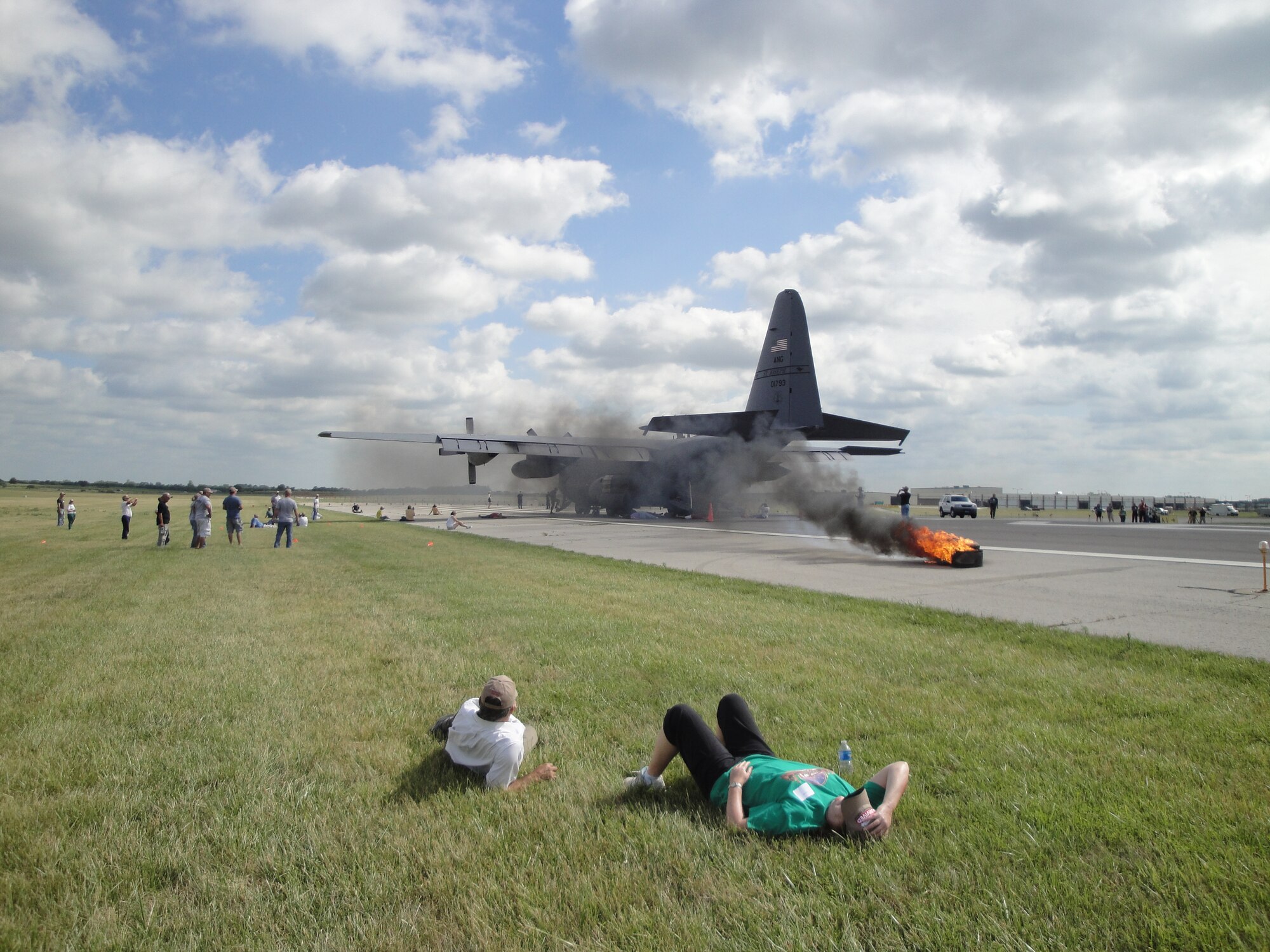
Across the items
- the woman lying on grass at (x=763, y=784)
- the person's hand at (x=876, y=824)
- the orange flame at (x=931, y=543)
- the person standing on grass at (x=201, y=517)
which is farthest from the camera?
the person standing on grass at (x=201, y=517)

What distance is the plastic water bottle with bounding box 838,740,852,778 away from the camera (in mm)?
4324

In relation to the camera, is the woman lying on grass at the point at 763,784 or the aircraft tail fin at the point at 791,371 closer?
the woman lying on grass at the point at 763,784

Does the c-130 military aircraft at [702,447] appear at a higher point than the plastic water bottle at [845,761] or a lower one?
higher

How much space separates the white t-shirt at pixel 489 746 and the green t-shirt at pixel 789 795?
1.25m

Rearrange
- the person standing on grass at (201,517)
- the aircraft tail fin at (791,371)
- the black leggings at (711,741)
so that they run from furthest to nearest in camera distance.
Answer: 1. the aircraft tail fin at (791,371)
2. the person standing on grass at (201,517)
3. the black leggings at (711,741)

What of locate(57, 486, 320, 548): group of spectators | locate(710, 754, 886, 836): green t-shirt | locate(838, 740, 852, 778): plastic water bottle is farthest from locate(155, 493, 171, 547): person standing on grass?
locate(710, 754, 886, 836): green t-shirt

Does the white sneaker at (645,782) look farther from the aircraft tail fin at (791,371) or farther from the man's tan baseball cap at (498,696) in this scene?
the aircraft tail fin at (791,371)

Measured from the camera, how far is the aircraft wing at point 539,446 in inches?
1668

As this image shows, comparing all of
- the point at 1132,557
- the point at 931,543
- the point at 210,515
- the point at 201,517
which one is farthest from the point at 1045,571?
the point at 201,517

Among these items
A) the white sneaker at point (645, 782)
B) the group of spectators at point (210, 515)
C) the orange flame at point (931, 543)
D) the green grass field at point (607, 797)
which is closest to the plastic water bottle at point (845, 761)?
the green grass field at point (607, 797)

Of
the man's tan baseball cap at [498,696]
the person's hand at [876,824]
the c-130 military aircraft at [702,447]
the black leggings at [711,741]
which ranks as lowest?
the person's hand at [876,824]

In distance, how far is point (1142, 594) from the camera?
12156 millimetres

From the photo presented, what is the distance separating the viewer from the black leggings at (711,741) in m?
4.12

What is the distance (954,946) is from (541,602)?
29.3 ft
